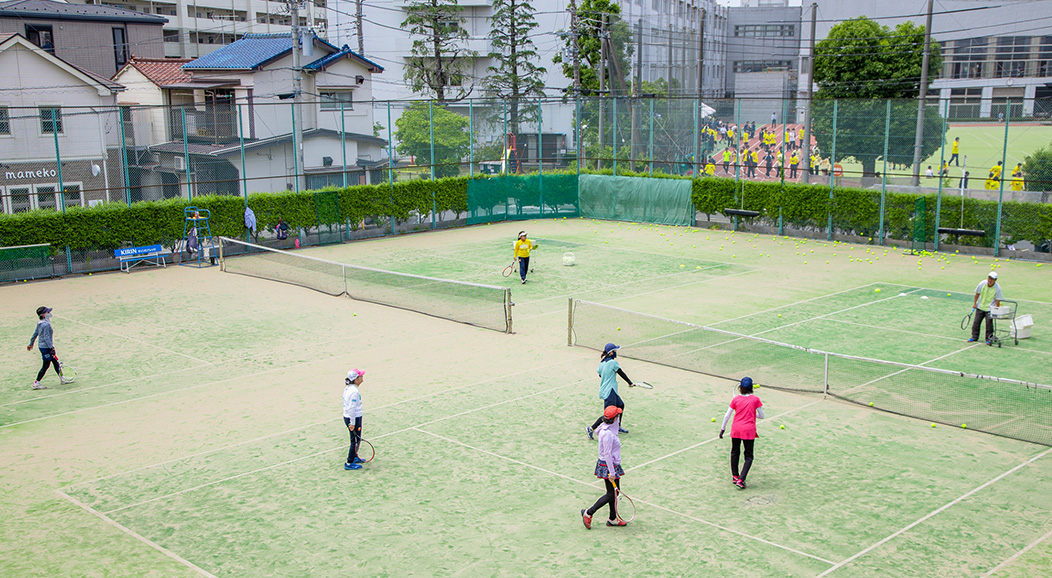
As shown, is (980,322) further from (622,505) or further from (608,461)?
(608,461)

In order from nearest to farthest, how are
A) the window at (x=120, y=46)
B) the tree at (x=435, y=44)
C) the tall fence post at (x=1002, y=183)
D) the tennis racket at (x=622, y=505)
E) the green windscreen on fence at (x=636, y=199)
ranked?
the tennis racket at (x=622, y=505), the tall fence post at (x=1002, y=183), the green windscreen on fence at (x=636, y=199), the tree at (x=435, y=44), the window at (x=120, y=46)

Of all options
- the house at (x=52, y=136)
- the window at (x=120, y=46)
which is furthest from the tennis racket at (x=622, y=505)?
the window at (x=120, y=46)

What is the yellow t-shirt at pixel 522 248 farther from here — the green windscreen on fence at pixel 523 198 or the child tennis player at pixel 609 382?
the green windscreen on fence at pixel 523 198

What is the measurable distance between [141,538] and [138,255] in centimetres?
1974

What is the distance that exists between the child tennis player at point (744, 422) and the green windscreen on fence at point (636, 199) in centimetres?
2536

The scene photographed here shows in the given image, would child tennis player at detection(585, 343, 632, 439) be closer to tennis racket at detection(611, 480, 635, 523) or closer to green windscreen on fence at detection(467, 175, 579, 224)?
tennis racket at detection(611, 480, 635, 523)

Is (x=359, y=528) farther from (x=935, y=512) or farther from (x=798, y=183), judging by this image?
(x=798, y=183)

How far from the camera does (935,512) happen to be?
10.9 metres

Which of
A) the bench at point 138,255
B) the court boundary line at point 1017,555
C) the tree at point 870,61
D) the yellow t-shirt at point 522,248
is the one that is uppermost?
the tree at point 870,61

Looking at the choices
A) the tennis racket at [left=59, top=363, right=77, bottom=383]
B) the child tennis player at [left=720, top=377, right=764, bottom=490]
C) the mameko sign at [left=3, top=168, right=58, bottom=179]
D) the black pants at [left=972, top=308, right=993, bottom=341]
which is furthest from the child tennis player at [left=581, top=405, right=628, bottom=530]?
the mameko sign at [left=3, top=168, right=58, bottom=179]

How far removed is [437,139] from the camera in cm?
3728

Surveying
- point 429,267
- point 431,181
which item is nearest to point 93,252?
point 429,267

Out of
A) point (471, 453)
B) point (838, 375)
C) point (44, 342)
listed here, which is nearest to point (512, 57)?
point (44, 342)

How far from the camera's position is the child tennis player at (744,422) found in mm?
11469
